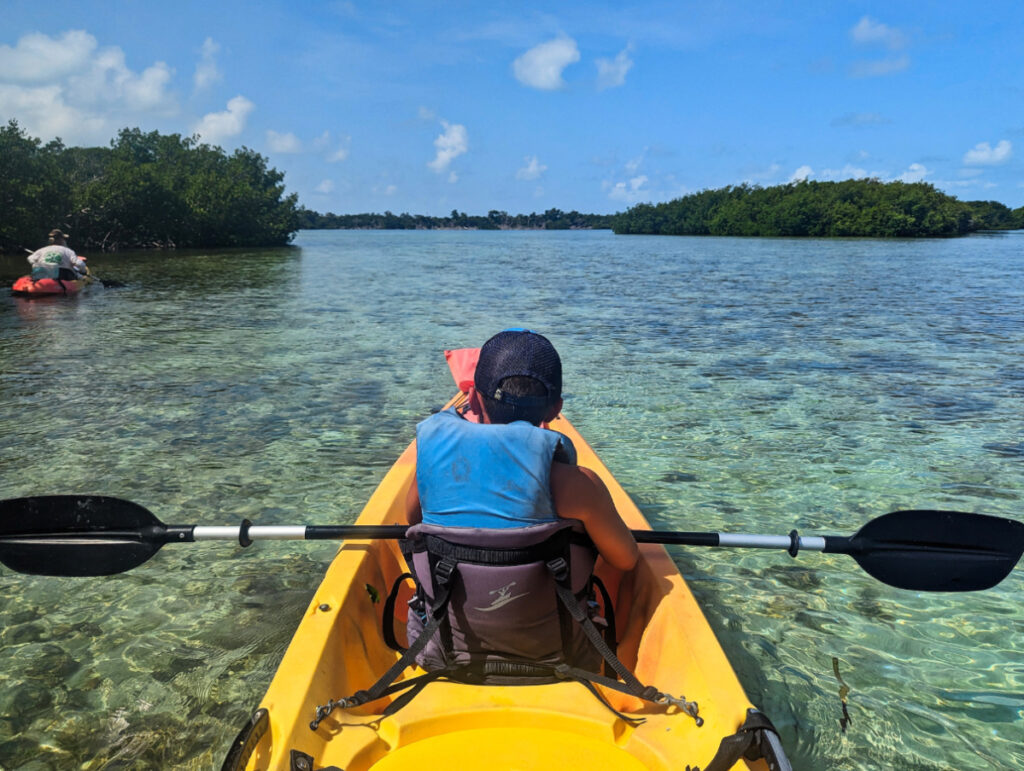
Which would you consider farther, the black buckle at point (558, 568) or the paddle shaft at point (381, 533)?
the paddle shaft at point (381, 533)

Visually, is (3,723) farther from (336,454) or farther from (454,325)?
(454,325)

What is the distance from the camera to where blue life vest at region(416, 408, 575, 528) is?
Result: 2.27m

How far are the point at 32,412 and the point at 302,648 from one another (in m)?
7.18

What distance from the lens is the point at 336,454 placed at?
674cm

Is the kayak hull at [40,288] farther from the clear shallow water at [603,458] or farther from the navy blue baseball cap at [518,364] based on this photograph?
the navy blue baseball cap at [518,364]

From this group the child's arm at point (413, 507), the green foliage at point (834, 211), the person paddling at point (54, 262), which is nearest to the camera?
the child's arm at point (413, 507)

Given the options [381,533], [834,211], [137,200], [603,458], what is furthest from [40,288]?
[834,211]

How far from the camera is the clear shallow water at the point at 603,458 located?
330 centimetres

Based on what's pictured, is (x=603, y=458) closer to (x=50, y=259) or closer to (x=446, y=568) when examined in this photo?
(x=446, y=568)

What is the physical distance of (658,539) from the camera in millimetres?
3162

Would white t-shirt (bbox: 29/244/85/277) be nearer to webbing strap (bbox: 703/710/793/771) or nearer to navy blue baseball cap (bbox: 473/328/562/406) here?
navy blue baseball cap (bbox: 473/328/562/406)

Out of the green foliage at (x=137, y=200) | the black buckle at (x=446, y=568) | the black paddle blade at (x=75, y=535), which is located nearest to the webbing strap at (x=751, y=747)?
the black buckle at (x=446, y=568)

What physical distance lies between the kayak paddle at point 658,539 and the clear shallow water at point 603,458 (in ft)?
2.04

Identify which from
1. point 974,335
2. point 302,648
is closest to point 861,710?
point 302,648
